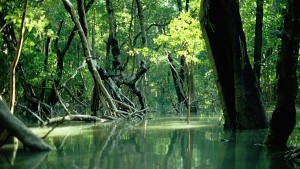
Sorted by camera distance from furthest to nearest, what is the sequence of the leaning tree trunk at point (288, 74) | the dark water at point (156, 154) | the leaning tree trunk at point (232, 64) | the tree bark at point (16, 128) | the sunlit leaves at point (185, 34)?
the sunlit leaves at point (185, 34)
the leaning tree trunk at point (232, 64)
the tree bark at point (16, 128)
the leaning tree trunk at point (288, 74)
the dark water at point (156, 154)

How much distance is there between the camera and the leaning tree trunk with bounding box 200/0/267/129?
30.0ft

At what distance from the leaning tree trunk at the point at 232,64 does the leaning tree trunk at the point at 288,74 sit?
3.25 meters

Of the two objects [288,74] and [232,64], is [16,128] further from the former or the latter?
[232,64]

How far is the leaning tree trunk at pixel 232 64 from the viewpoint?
9.13 m

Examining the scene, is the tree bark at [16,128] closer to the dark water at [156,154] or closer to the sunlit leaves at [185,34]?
the dark water at [156,154]

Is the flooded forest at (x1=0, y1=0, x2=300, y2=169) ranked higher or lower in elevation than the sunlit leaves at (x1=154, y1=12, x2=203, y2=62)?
lower

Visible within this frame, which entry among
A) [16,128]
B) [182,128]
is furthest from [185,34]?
[16,128]

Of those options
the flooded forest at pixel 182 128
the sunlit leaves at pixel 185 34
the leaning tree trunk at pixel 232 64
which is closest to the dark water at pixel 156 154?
the flooded forest at pixel 182 128

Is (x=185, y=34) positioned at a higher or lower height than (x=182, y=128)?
higher

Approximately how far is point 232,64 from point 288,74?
159 inches

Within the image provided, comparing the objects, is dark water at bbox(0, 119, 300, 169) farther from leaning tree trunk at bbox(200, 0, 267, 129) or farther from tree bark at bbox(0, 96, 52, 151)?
leaning tree trunk at bbox(200, 0, 267, 129)

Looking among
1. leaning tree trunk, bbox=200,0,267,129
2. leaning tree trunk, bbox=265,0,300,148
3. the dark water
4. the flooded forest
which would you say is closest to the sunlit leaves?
the flooded forest

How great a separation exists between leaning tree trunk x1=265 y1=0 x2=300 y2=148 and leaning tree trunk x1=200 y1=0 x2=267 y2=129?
3252 millimetres

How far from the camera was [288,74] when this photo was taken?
17.9 feet
